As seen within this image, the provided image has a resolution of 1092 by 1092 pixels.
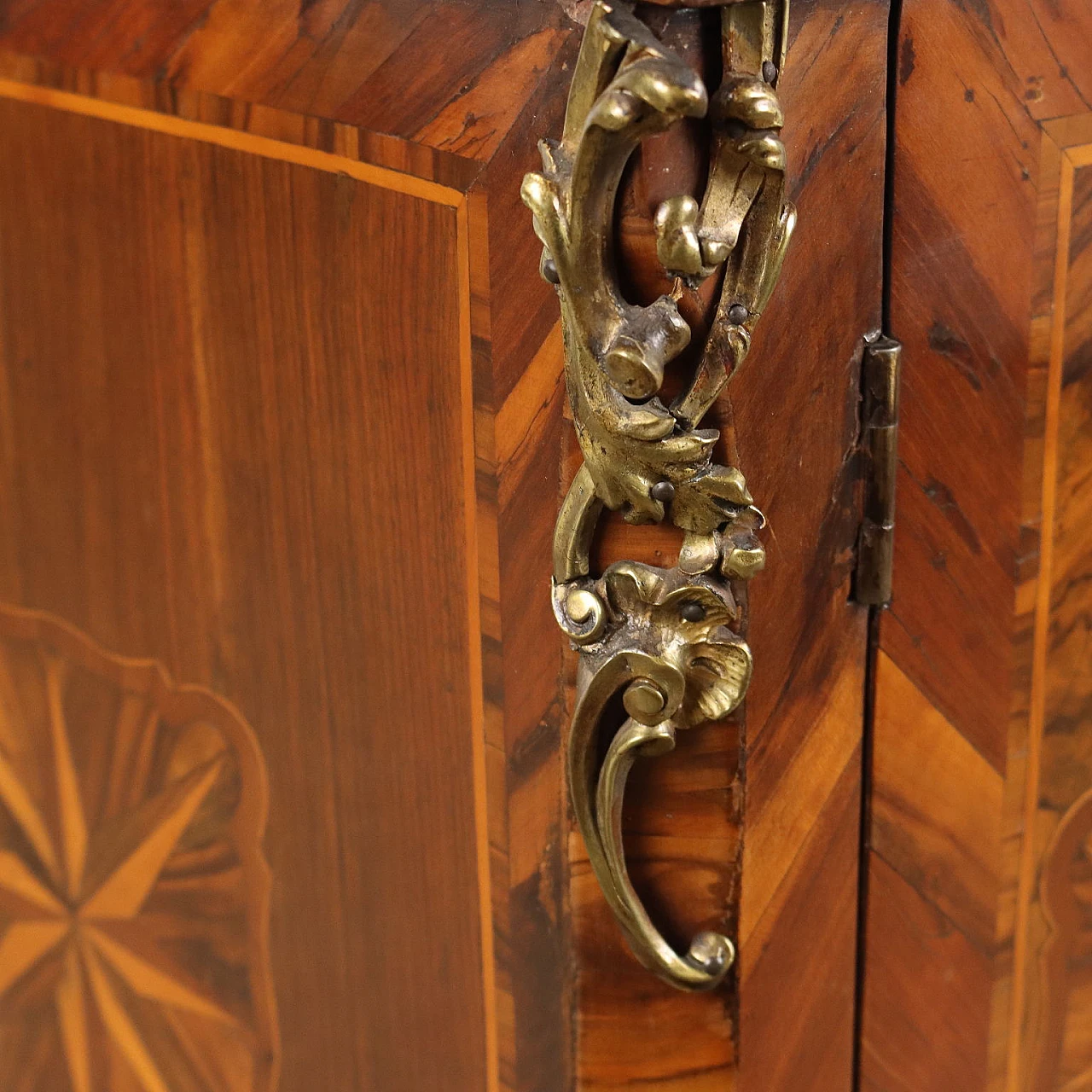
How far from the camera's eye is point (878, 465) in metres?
0.56

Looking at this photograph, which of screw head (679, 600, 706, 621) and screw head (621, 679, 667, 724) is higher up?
screw head (679, 600, 706, 621)

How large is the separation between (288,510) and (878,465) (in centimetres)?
21

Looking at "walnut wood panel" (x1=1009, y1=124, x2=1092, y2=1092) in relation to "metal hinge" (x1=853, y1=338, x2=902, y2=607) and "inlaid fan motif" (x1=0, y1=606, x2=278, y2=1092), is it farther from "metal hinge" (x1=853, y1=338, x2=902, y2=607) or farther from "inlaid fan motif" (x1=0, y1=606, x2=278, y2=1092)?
"inlaid fan motif" (x1=0, y1=606, x2=278, y2=1092)

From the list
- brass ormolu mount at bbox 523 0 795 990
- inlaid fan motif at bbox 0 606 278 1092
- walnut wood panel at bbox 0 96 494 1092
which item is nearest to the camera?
brass ormolu mount at bbox 523 0 795 990

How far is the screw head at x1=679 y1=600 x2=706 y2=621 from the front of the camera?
1.72ft

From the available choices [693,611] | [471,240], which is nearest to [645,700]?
[693,611]

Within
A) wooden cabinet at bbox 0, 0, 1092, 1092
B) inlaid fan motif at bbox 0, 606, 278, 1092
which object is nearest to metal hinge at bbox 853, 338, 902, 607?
wooden cabinet at bbox 0, 0, 1092, 1092

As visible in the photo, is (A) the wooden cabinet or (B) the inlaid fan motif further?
(B) the inlaid fan motif

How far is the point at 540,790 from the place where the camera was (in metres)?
0.59

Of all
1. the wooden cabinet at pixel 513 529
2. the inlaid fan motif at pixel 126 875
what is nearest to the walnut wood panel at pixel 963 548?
the wooden cabinet at pixel 513 529

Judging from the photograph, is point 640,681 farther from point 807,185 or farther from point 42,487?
point 42,487

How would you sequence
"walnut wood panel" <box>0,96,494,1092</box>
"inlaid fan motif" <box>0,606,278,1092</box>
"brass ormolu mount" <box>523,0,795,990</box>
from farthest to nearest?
"inlaid fan motif" <box>0,606,278,1092</box>
"walnut wood panel" <box>0,96,494,1092</box>
"brass ormolu mount" <box>523,0,795,990</box>

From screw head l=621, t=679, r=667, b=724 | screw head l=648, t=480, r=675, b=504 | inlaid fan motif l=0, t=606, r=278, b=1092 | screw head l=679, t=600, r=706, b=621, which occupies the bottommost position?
inlaid fan motif l=0, t=606, r=278, b=1092

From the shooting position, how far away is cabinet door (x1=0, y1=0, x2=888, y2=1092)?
20.9 inches
